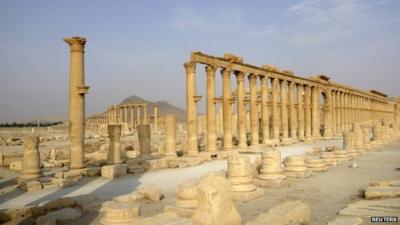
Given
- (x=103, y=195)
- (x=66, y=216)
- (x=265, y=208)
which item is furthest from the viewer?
(x=103, y=195)

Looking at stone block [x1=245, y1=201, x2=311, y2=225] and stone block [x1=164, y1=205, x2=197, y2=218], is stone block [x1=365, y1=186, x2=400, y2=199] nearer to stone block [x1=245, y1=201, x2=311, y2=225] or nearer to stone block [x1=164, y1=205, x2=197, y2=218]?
stone block [x1=245, y1=201, x2=311, y2=225]

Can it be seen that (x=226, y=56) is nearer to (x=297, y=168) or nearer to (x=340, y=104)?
(x=297, y=168)

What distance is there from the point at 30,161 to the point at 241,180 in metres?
8.93

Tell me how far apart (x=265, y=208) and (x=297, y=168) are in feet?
18.2

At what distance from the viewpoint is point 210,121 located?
23.9 meters

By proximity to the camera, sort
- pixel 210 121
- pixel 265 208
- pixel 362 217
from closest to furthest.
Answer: pixel 362 217
pixel 265 208
pixel 210 121

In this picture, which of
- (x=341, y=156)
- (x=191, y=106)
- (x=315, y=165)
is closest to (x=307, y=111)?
(x=341, y=156)

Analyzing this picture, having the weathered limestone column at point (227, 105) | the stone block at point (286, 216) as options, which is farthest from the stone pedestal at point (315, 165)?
the weathered limestone column at point (227, 105)

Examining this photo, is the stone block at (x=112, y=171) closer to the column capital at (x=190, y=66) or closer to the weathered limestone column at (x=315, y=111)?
the column capital at (x=190, y=66)

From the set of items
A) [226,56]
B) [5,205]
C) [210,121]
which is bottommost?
[5,205]

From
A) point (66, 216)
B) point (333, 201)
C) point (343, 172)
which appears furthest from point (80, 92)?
point (343, 172)

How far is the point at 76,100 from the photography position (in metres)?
15.2

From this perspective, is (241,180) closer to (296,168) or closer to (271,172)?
(271,172)

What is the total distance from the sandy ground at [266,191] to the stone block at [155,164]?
2.02ft
